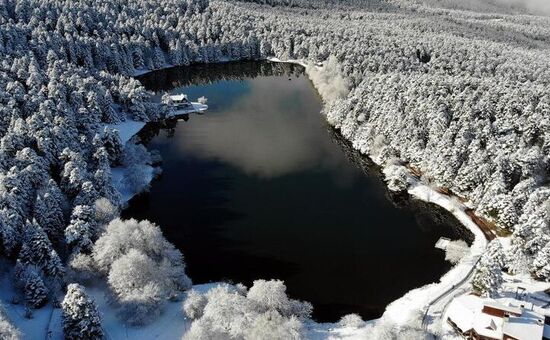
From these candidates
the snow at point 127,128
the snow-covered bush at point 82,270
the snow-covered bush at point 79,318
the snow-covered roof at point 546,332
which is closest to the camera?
the snow-covered bush at point 79,318

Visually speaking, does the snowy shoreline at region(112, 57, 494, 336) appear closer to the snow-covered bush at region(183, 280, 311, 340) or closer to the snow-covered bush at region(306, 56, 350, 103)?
the snow-covered bush at region(183, 280, 311, 340)

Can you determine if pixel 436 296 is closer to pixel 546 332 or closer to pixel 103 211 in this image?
pixel 546 332

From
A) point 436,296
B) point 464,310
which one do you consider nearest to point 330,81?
point 436,296

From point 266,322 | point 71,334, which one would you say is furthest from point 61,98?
point 266,322

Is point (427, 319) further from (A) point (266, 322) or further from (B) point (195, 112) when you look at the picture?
(B) point (195, 112)

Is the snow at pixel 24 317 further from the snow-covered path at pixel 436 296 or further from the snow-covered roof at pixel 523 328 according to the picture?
the snow-covered roof at pixel 523 328

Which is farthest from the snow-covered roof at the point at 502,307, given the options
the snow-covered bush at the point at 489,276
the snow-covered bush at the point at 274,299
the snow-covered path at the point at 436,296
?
the snow-covered bush at the point at 274,299

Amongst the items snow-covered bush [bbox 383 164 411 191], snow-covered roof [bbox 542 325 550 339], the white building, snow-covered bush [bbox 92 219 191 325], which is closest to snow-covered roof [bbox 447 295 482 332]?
the white building
